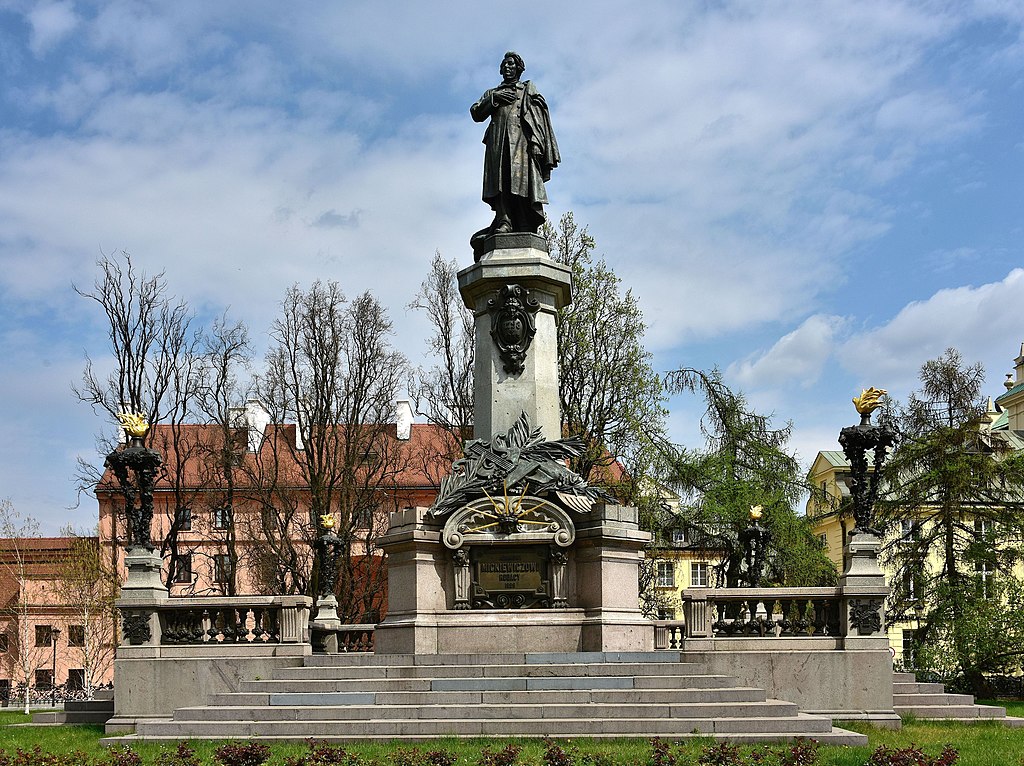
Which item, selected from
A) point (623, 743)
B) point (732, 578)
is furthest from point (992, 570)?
point (623, 743)

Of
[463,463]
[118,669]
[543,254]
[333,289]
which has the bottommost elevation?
[118,669]

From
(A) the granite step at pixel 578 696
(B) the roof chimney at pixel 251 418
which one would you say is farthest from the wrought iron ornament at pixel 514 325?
(B) the roof chimney at pixel 251 418

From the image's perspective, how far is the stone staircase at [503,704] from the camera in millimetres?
13523

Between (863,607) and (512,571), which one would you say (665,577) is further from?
(512,571)

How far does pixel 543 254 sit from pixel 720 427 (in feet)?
68.9

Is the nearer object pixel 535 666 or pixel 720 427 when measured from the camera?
pixel 535 666

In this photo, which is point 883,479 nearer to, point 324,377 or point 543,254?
point 324,377

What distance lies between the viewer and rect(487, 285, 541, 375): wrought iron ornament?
18.8 metres

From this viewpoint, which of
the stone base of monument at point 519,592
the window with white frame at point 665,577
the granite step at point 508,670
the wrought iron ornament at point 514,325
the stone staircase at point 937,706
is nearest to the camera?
the granite step at point 508,670

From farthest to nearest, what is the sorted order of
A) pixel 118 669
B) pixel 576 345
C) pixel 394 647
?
pixel 576 345 < pixel 118 669 < pixel 394 647

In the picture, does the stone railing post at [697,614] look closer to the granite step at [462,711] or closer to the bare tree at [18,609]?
the granite step at [462,711]

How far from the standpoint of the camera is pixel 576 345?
3419cm

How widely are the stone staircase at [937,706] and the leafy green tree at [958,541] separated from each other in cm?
1216

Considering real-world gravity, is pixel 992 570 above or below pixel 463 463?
below
